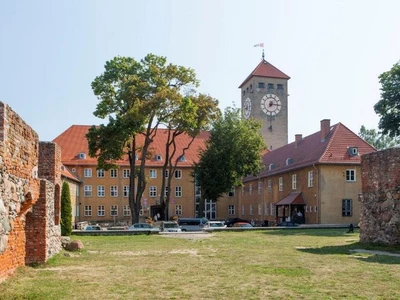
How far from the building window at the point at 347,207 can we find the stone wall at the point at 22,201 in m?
31.1

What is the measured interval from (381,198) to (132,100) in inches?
895

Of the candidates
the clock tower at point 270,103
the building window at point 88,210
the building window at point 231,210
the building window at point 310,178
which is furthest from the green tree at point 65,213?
the clock tower at point 270,103

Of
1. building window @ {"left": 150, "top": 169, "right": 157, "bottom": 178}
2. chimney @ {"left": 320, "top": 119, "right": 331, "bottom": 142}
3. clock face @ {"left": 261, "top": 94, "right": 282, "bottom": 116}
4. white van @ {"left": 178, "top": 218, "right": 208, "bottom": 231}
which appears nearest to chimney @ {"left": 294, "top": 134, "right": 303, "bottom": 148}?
chimney @ {"left": 320, "top": 119, "right": 331, "bottom": 142}

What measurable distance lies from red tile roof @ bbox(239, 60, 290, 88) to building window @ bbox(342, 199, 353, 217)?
33431mm

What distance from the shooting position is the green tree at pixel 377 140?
75.1 metres

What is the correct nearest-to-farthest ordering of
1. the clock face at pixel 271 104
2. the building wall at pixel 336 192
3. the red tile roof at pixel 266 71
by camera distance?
the building wall at pixel 336 192 < the clock face at pixel 271 104 < the red tile roof at pixel 266 71

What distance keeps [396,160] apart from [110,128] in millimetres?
23567

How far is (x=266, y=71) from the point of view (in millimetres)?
73500

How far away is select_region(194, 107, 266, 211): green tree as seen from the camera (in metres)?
44.2

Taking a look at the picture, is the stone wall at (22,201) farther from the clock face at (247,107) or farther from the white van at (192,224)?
the clock face at (247,107)

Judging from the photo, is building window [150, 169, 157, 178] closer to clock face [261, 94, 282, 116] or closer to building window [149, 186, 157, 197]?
building window [149, 186, 157, 197]

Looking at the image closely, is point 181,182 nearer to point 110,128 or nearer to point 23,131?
point 110,128

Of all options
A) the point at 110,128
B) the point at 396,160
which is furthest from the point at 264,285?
the point at 110,128

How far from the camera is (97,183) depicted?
5891 cm
